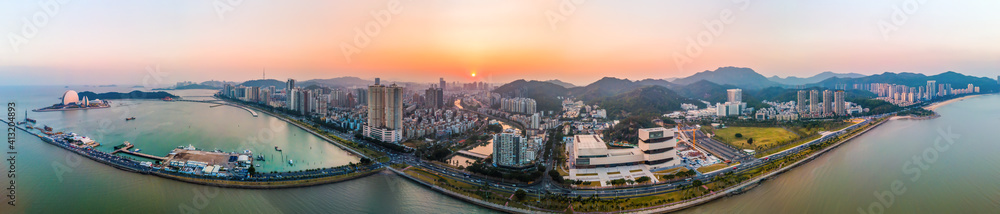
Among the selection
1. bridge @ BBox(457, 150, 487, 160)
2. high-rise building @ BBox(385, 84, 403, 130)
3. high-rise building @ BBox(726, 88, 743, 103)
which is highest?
high-rise building @ BBox(726, 88, 743, 103)

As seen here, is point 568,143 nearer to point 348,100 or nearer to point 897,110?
point 348,100

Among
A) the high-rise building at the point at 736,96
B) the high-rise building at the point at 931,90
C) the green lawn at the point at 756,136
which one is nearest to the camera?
the green lawn at the point at 756,136

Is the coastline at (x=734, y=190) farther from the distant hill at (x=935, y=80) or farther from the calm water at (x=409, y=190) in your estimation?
the distant hill at (x=935, y=80)

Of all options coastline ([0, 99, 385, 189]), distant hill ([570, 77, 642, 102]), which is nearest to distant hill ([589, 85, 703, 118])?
distant hill ([570, 77, 642, 102])

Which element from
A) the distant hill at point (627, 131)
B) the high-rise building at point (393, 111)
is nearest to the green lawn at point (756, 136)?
the distant hill at point (627, 131)

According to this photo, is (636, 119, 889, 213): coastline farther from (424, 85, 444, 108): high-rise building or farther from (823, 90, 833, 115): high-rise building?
(424, 85, 444, 108): high-rise building

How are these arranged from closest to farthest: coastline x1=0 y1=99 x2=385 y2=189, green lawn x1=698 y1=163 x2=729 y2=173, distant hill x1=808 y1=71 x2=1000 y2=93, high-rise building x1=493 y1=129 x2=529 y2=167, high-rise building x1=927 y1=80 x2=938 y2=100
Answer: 1. coastline x1=0 y1=99 x2=385 y2=189
2. green lawn x1=698 y1=163 x2=729 y2=173
3. high-rise building x1=493 y1=129 x2=529 y2=167
4. high-rise building x1=927 y1=80 x2=938 y2=100
5. distant hill x1=808 y1=71 x2=1000 y2=93
